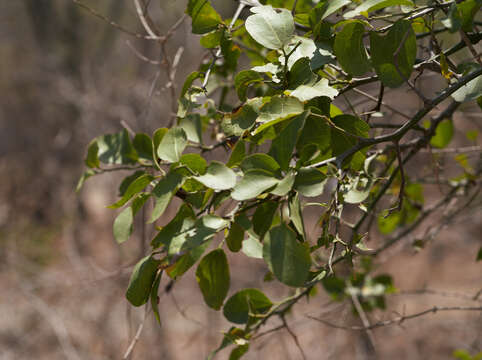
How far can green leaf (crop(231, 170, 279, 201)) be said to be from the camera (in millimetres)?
397

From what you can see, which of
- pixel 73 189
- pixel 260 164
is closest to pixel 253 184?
pixel 260 164

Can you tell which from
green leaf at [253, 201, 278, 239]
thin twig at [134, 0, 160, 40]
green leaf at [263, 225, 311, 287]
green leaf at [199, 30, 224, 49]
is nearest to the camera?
green leaf at [263, 225, 311, 287]

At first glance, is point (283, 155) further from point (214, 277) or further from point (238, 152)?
point (214, 277)

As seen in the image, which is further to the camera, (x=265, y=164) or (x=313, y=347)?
(x=313, y=347)

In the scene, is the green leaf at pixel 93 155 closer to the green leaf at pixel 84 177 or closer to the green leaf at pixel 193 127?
the green leaf at pixel 84 177

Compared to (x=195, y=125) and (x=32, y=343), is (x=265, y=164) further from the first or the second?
(x=32, y=343)

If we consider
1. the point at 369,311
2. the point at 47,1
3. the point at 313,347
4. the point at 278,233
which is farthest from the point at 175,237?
the point at 47,1

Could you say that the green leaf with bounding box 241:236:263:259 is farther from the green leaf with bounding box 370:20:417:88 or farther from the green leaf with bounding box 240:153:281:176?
the green leaf with bounding box 370:20:417:88

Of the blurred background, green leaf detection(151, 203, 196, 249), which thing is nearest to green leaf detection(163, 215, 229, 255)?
green leaf detection(151, 203, 196, 249)

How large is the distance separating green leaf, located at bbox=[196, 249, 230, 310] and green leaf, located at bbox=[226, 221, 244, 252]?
0.6 inches

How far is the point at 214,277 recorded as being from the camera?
501mm

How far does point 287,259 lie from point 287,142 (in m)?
0.10

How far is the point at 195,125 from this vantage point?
59cm

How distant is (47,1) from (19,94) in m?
1.14
